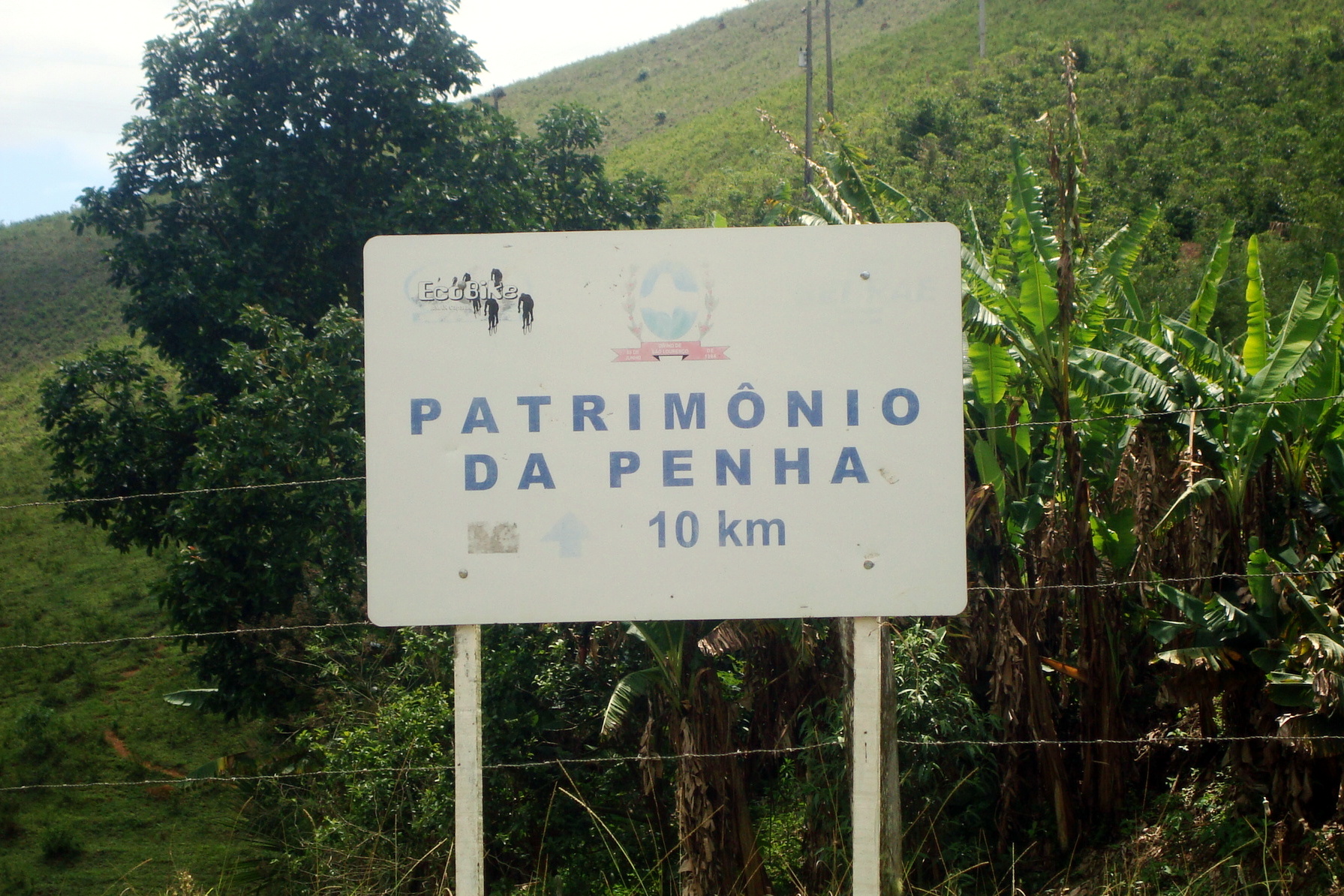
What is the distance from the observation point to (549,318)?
120 inches

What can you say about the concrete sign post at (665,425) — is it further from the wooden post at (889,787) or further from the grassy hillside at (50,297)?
the grassy hillside at (50,297)

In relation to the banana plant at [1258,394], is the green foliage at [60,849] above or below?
below

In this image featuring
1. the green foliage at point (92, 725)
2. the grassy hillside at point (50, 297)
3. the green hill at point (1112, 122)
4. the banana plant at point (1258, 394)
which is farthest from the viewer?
the grassy hillside at point (50, 297)

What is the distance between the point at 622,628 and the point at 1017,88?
22.5 m

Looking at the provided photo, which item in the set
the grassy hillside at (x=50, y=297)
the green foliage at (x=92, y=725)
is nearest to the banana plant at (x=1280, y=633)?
the green foliage at (x=92, y=725)

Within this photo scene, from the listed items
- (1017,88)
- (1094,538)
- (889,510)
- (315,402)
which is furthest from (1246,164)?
(889,510)

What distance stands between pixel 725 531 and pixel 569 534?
0.43 meters

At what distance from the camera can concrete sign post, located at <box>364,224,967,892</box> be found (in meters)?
2.99

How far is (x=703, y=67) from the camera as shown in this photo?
162 ft

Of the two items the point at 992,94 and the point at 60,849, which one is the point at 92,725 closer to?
the point at 60,849

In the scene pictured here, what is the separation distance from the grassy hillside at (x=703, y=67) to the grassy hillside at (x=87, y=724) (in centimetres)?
2439

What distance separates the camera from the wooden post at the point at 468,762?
300cm

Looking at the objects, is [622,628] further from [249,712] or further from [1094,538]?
[249,712]

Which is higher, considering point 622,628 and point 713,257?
point 713,257
